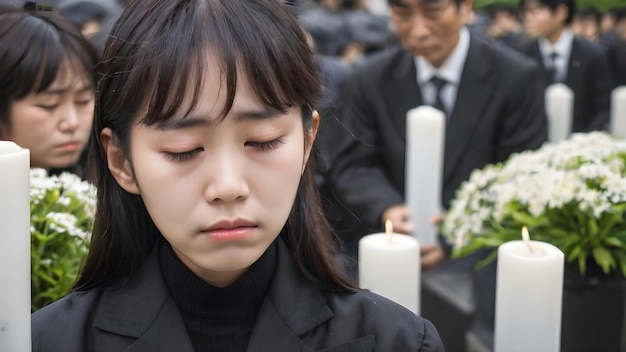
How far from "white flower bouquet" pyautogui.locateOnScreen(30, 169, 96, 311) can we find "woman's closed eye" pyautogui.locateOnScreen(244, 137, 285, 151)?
447mm

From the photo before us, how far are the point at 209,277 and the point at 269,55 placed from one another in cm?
34

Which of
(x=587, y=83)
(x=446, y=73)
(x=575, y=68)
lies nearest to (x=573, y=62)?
(x=575, y=68)

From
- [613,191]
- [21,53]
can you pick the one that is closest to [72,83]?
[21,53]

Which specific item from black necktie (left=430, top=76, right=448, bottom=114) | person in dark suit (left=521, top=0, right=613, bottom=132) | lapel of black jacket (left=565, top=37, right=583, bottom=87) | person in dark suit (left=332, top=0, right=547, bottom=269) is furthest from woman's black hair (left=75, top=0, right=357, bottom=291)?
lapel of black jacket (left=565, top=37, right=583, bottom=87)

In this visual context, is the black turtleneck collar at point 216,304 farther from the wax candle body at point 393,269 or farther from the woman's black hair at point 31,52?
the woman's black hair at point 31,52

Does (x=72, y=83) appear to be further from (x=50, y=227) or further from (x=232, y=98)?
(x=232, y=98)

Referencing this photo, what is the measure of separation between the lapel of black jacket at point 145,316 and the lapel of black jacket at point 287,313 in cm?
10

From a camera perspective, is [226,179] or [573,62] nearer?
[226,179]

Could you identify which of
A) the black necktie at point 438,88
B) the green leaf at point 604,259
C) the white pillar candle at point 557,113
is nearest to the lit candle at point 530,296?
the green leaf at point 604,259

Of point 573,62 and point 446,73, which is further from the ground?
point 446,73

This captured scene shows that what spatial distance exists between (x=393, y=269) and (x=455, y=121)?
148 centimetres

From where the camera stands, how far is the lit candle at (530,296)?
56.1 inches

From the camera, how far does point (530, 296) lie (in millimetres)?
1436

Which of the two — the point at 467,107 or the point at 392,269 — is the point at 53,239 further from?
the point at 467,107
